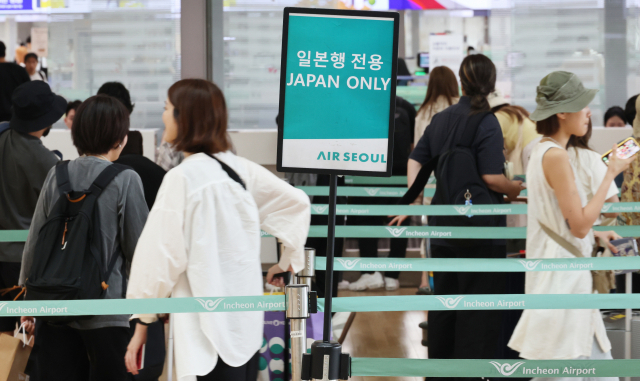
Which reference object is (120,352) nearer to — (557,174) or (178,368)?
(178,368)

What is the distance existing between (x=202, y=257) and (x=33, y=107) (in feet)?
5.83

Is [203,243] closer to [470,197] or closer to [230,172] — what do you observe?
[230,172]

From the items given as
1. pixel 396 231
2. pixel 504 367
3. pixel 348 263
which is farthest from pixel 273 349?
pixel 504 367

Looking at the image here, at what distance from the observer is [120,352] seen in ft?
7.86

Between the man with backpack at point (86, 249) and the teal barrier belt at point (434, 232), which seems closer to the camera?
the man with backpack at point (86, 249)

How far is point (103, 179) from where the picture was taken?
2.39 metres

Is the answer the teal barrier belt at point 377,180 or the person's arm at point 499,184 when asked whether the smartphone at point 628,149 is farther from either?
the teal barrier belt at point 377,180

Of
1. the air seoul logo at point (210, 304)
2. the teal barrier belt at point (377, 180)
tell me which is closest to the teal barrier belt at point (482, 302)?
the air seoul logo at point (210, 304)

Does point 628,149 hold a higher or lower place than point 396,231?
higher

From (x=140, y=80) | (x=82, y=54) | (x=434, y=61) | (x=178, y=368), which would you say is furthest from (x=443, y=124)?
(x=434, y=61)

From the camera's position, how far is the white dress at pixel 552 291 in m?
2.46

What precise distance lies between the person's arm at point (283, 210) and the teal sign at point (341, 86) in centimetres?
36

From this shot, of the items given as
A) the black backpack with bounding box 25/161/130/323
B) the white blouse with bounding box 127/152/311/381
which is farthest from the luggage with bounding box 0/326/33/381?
the white blouse with bounding box 127/152/311/381

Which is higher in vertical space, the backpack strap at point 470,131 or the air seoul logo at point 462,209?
the backpack strap at point 470,131
